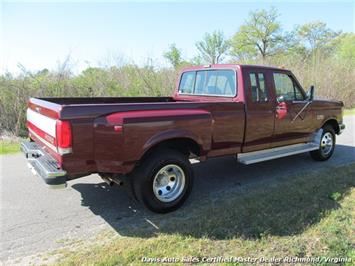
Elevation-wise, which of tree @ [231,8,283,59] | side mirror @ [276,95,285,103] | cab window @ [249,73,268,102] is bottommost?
side mirror @ [276,95,285,103]

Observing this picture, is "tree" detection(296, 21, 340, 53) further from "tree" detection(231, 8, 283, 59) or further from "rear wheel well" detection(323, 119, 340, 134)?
"rear wheel well" detection(323, 119, 340, 134)

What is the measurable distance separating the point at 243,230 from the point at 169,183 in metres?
1.22

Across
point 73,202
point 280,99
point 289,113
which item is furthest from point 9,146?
point 289,113

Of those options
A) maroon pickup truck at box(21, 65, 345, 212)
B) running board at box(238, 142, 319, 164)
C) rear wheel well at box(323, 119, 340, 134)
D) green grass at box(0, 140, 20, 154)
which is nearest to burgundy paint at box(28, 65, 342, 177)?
maroon pickup truck at box(21, 65, 345, 212)

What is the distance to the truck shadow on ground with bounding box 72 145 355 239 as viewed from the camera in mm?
3783

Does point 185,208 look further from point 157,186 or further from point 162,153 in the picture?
point 162,153

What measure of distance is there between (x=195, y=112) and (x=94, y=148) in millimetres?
1528

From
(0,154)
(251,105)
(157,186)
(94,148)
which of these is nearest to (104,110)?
(94,148)

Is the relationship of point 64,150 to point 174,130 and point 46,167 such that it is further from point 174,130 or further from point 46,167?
point 174,130

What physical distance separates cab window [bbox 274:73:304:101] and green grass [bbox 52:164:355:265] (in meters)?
1.86

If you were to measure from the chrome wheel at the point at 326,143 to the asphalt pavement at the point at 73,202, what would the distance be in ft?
0.82

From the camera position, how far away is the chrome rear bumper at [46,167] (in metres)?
3.53

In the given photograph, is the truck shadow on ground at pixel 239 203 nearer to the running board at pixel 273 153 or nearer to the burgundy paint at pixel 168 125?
the running board at pixel 273 153

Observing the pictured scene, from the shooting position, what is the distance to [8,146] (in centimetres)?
816
